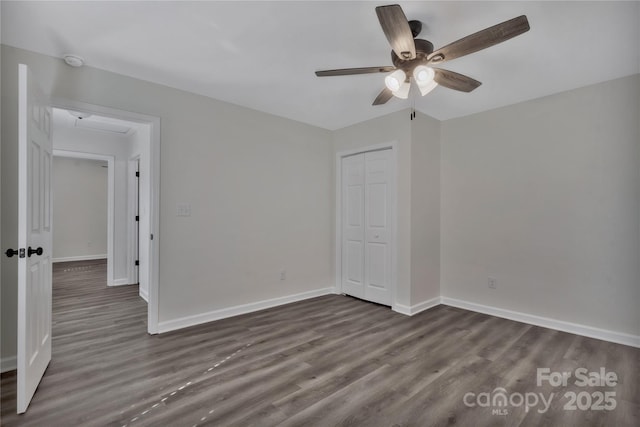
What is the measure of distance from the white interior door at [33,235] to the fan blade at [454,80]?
2.63 m

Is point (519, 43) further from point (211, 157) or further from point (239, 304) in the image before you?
point (239, 304)

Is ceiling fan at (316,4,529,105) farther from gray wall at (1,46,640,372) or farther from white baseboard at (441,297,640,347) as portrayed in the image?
white baseboard at (441,297,640,347)

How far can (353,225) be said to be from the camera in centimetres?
433

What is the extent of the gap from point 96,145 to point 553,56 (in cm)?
598

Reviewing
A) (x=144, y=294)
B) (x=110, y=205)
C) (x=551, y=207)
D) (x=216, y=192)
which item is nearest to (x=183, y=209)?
(x=216, y=192)

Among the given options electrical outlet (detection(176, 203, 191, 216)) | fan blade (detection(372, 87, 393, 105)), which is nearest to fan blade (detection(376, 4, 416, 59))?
fan blade (detection(372, 87, 393, 105))

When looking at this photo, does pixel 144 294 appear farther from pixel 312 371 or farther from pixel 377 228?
pixel 377 228

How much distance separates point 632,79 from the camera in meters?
2.76

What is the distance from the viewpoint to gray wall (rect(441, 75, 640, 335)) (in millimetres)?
2801

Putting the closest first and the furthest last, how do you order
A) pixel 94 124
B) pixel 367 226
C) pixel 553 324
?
1. pixel 553 324
2. pixel 367 226
3. pixel 94 124

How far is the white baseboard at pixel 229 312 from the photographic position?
120 inches

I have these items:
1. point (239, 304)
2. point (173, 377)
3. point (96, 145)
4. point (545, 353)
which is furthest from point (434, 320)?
point (96, 145)

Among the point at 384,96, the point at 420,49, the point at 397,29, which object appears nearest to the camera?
the point at 397,29

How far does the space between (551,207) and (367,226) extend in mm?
2007
